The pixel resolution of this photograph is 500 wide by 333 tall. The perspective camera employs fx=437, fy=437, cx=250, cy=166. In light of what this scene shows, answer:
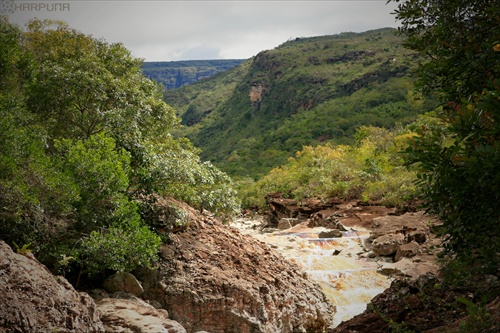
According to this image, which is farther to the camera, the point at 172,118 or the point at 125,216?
the point at 172,118

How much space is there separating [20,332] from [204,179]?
275 inches

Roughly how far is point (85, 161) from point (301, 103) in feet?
305

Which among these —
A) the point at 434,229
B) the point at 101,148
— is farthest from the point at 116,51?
the point at 434,229

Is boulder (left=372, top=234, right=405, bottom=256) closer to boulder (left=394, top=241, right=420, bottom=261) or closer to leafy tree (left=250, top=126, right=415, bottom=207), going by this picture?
boulder (left=394, top=241, right=420, bottom=261)

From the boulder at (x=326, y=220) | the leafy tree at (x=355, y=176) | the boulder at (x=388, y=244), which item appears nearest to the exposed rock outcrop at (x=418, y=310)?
the boulder at (x=388, y=244)

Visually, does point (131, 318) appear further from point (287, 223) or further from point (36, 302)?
point (287, 223)

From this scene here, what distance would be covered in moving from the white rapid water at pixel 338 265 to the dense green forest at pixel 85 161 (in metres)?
5.18

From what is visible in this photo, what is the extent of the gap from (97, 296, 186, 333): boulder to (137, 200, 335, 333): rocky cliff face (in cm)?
140

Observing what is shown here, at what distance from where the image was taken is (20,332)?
6328 mm

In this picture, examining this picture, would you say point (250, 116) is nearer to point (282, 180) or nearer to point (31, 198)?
point (282, 180)

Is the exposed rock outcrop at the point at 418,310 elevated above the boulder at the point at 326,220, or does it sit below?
above

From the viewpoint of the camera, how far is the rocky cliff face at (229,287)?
10.6 m

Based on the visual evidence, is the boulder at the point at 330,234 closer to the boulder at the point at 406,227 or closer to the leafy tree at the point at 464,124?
the boulder at the point at 406,227

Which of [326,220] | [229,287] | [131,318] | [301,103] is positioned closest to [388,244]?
[326,220]
